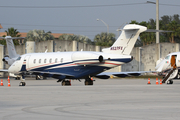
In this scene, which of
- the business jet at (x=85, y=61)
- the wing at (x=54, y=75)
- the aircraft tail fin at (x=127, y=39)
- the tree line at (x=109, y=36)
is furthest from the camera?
the tree line at (x=109, y=36)

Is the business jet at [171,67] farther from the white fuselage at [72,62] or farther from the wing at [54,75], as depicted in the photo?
the wing at [54,75]

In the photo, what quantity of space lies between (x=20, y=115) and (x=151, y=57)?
53080 millimetres

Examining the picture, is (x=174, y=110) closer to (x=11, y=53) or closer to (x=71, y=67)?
(x=71, y=67)

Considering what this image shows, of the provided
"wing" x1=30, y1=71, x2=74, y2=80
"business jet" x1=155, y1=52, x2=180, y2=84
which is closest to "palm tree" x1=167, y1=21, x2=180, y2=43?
"business jet" x1=155, y1=52, x2=180, y2=84

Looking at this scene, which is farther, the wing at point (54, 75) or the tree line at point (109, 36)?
the tree line at point (109, 36)

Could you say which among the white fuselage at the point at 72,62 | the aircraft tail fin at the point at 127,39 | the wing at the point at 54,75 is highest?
the aircraft tail fin at the point at 127,39

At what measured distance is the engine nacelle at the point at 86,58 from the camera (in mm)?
26697

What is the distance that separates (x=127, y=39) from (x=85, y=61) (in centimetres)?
386

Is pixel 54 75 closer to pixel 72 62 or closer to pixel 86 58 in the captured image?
pixel 72 62

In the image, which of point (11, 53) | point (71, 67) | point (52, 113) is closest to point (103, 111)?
point (52, 113)

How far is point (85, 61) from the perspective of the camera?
27.3 metres

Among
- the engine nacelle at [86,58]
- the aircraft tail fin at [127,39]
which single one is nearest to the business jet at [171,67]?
the aircraft tail fin at [127,39]

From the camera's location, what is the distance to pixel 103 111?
1059 centimetres

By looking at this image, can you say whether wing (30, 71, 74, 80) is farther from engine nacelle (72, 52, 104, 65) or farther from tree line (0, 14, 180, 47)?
tree line (0, 14, 180, 47)
